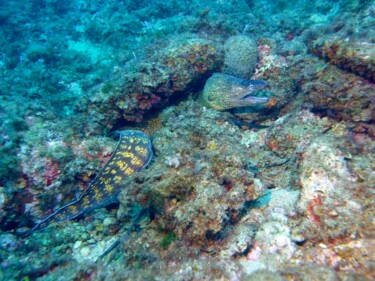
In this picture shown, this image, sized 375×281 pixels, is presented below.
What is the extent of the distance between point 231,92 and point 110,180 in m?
3.28

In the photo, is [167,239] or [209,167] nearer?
[167,239]

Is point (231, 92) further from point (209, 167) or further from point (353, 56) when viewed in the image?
point (209, 167)

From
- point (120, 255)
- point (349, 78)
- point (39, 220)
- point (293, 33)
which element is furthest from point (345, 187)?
point (293, 33)

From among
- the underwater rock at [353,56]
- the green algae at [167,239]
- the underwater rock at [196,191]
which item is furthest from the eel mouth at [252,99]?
the green algae at [167,239]

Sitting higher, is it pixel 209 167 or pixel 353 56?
pixel 353 56

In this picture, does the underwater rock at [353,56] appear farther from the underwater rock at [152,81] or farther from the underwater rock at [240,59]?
the underwater rock at [152,81]

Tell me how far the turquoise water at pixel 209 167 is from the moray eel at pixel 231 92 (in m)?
0.03

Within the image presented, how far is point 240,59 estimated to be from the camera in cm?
597

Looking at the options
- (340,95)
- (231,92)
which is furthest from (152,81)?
(340,95)

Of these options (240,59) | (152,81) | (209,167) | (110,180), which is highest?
(152,81)

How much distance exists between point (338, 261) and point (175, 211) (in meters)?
1.98

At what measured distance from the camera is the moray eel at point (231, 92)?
5.09 m

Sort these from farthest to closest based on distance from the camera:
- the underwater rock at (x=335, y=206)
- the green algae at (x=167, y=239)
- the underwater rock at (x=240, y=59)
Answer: the underwater rock at (x=240, y=59), the green algae at (x=167, y=239), the underwater rock at (x=335, y=206)

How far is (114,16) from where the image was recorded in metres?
12.7
